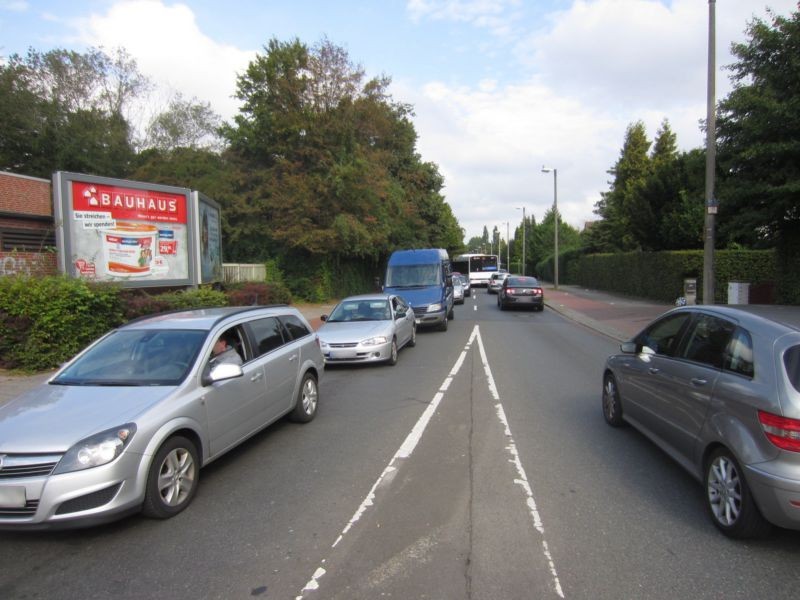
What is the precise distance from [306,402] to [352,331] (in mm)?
4154

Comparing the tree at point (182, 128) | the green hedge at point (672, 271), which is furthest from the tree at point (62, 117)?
the green hedge at point (672, 271)

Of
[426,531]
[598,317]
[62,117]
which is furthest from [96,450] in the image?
[62,117]

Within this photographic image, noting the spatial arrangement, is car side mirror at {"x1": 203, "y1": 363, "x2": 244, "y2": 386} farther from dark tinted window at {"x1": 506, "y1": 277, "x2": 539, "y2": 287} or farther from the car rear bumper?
dark tinted window at {"x1": 506, "y1": 277, "x2": 539, "y2": 287}

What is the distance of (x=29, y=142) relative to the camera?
32.0 meters

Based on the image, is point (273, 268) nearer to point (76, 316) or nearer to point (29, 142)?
point (29, 142)

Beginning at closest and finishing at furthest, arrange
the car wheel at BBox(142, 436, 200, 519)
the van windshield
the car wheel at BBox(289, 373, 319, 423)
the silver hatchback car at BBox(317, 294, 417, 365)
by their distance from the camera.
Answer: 1. the car wheel at BBox(142, 436, 200, 519)
2. the car wheel at BBox(289, 373, 319, 423)
3. the silver hatchback car at BBox(317, 294, 417, 365)
4. the van windshield

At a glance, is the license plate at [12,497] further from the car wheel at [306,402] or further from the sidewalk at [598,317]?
the sidewalk at [598,317]

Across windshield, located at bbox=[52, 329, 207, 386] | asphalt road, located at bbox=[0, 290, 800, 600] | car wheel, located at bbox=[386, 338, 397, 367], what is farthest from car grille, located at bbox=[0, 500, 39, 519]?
car wheel, located at bbox=[386, 338, 397, 367]

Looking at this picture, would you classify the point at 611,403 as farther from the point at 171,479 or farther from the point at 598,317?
the point at 598,317

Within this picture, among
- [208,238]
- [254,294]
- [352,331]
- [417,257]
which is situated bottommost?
[352,331]

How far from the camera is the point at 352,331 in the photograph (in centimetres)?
1120

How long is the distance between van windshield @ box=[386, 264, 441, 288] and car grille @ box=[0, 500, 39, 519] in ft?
48.9

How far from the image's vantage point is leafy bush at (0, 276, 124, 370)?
33.3 feet

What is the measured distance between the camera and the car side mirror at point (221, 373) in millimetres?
4832
